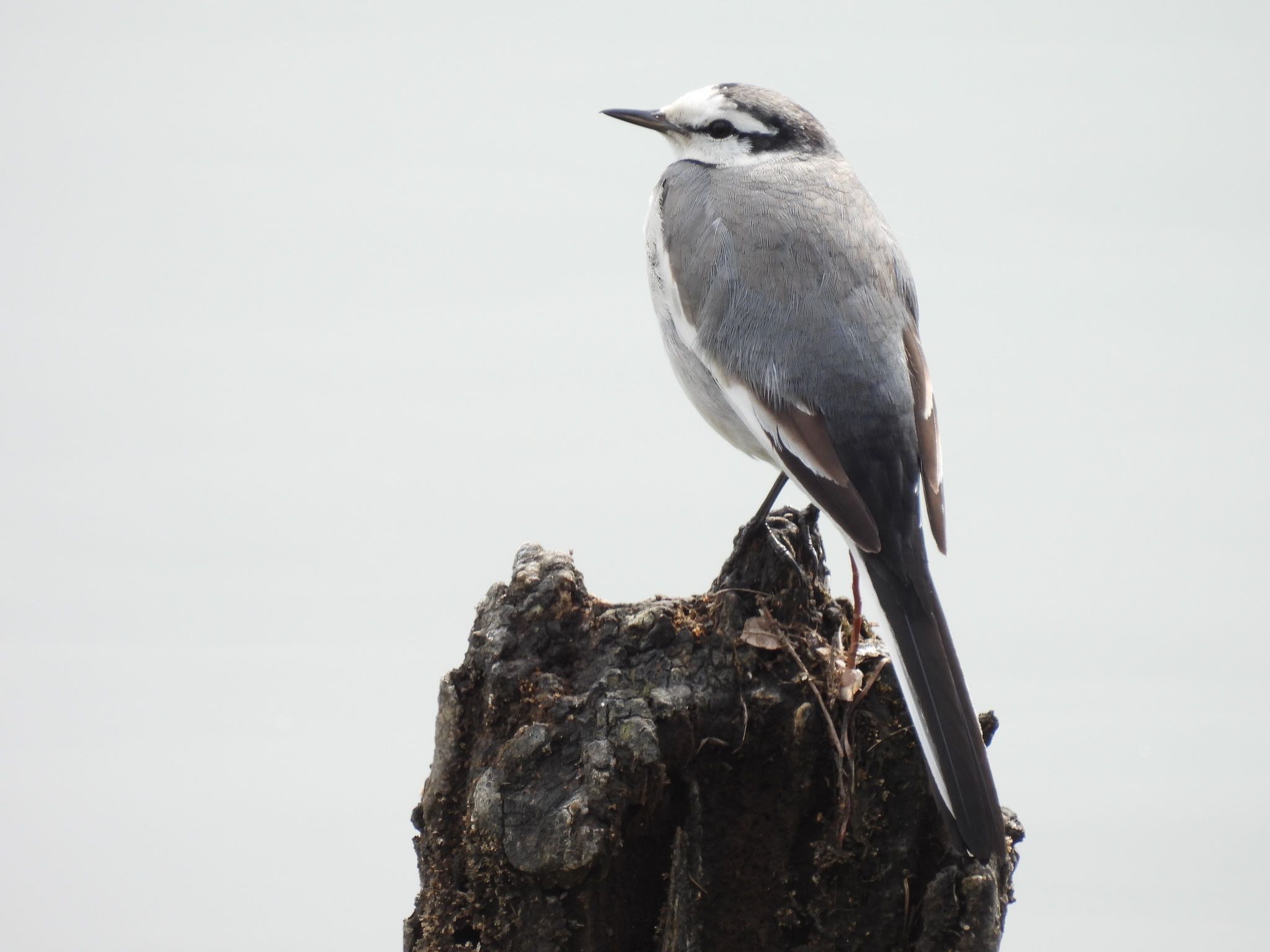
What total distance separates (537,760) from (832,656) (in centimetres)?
61

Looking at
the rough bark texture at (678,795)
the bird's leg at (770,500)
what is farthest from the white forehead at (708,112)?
the rough bark texture at (678,795)

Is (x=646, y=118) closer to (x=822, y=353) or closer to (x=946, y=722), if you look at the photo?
(x=822, y=353)

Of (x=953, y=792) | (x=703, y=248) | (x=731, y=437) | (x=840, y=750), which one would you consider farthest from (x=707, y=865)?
(x=703, y=248)

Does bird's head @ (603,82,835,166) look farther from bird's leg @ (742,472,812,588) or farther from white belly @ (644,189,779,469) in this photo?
bird's leg @ (742,472,812,588)

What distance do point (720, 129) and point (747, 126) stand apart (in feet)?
0.24

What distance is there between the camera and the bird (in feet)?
7.28

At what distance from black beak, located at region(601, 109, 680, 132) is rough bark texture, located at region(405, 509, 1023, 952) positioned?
1496 millimetres

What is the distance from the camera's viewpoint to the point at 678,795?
2.32m

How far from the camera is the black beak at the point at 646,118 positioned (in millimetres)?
3387

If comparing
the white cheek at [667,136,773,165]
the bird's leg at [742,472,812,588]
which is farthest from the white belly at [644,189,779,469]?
the white cheek at [667,136,773,165]

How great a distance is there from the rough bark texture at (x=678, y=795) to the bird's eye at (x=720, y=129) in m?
1.42

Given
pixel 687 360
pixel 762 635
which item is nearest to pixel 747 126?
pixel 687 360

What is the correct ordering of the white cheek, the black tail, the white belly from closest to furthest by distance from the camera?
the black tail, the white belly, the white cheek

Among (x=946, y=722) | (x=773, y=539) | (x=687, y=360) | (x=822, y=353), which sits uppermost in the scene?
(x=687, y=360)
